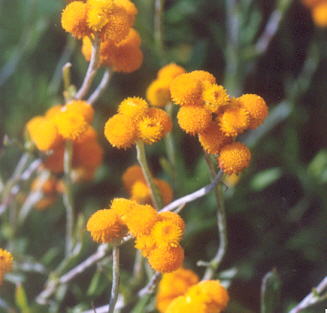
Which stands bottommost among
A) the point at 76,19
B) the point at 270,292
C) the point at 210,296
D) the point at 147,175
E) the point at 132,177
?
the point at 270,292

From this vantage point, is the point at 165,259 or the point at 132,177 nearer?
the point at 165,259

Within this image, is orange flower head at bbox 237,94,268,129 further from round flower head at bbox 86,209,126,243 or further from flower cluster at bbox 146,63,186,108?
round flower head at bbox 86,209,126,243

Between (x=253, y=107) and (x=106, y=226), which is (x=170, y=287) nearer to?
(x=106, y=226)

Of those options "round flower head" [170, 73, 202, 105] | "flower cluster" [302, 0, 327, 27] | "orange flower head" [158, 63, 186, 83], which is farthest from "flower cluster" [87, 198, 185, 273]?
"flower cluster" [302, 0, 327, 27]

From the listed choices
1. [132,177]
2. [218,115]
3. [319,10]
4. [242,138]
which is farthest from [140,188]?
[319,10]

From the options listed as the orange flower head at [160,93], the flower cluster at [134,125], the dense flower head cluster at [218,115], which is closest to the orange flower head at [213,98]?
the dense flower head cluster at [218,115]

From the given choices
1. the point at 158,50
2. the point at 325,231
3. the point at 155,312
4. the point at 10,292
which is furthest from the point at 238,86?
the point at 10,292

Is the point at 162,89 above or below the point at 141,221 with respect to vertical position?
above
